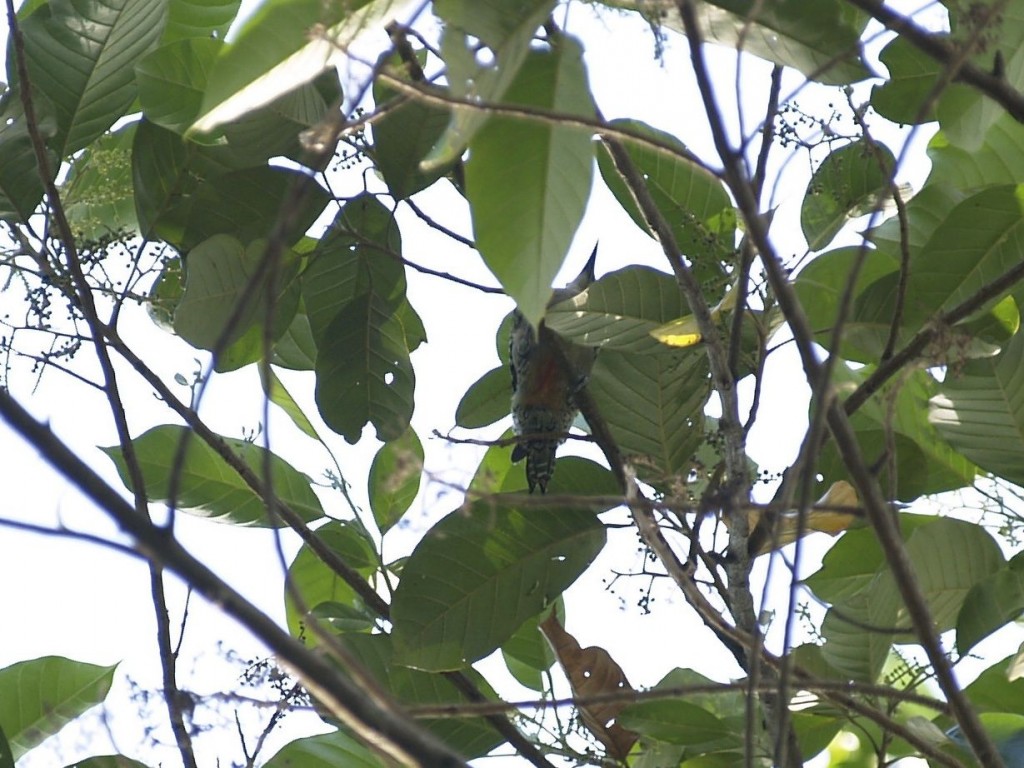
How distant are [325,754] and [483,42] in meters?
1.41

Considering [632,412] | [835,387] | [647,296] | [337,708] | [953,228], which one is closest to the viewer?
[337,708]

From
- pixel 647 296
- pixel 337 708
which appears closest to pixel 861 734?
pixel 647 296

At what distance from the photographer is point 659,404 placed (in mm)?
2098

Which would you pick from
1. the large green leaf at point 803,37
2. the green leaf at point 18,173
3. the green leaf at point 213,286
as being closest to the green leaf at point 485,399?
the green leaf at point 213,286

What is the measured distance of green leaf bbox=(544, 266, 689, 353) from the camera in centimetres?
196

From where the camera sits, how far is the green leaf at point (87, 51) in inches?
82.7

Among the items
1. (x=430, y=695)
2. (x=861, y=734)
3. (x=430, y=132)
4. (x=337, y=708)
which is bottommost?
(x=337, y=708)

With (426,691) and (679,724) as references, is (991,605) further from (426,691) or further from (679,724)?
(426,691)

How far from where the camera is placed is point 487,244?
3.57 feet

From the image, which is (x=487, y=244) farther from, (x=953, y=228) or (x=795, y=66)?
(x=953, y=228)

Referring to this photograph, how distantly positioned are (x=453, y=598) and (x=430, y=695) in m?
0.27

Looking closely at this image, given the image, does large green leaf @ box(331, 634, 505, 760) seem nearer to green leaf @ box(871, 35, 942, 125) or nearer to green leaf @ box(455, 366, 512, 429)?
green leaf @ box(455, 366, 512, 429)

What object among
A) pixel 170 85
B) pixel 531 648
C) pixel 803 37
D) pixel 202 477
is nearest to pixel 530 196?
pixel 803 37

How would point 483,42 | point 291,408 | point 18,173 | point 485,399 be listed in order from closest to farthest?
1. point 483,42
2. point 18,173
3. point 291,408
4. point 485,399
